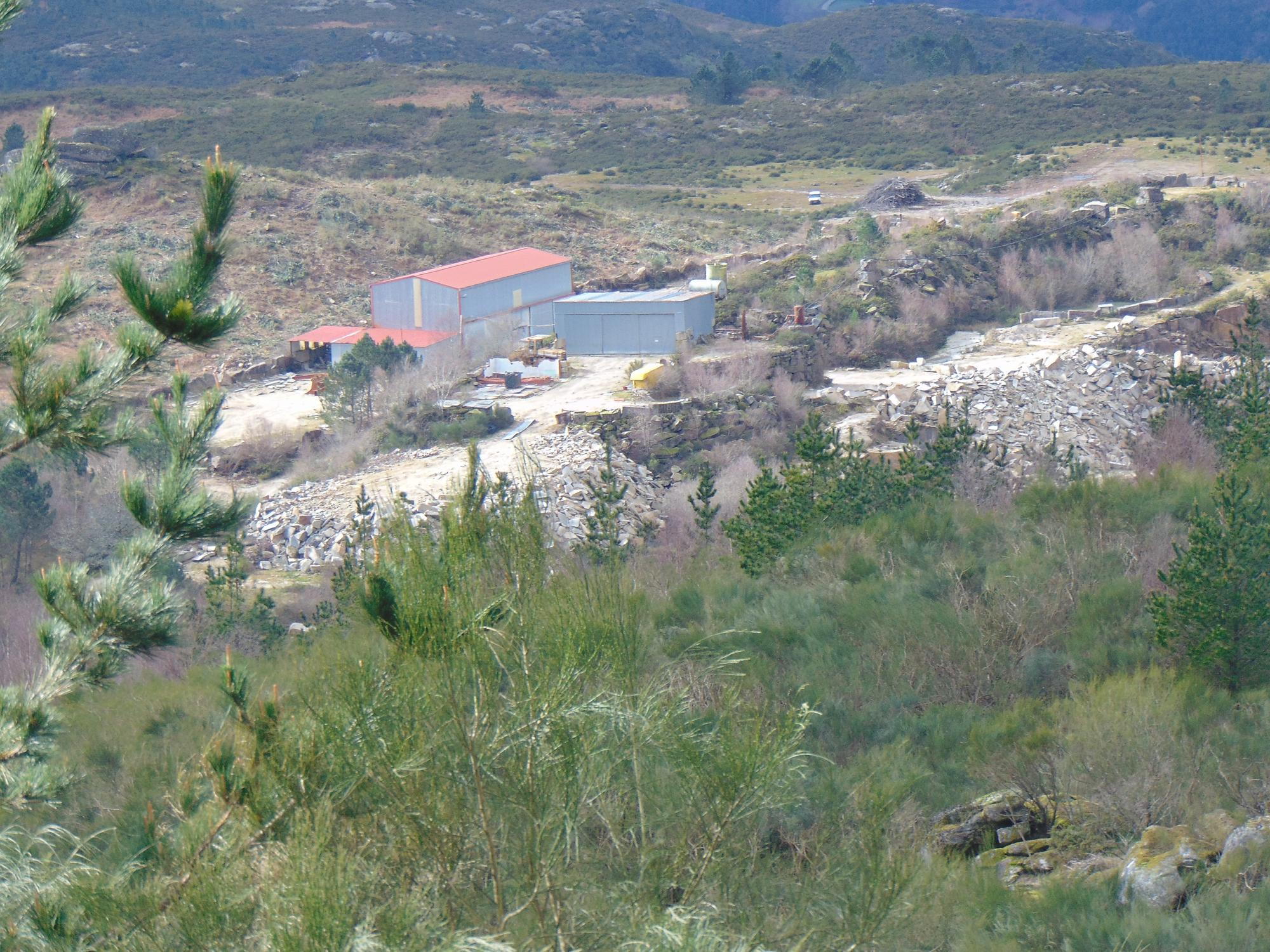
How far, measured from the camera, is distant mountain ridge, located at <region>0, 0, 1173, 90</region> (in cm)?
7306

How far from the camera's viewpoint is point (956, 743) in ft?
19.7

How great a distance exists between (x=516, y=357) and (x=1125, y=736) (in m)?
19.2

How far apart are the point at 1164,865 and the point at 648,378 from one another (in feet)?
55.7

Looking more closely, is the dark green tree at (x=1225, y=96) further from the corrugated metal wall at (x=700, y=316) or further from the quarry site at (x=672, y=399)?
the corrugated metal wall at (x=700, y=316)

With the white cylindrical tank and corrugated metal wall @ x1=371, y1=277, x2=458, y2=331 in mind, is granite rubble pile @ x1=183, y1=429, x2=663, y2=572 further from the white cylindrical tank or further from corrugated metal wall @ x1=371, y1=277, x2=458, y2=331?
the white cylindrical tank

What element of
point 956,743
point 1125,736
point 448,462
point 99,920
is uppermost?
point 99,920

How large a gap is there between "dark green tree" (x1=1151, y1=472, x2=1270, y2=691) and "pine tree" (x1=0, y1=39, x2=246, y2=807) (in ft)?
16.5

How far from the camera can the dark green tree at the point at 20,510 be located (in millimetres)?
15750

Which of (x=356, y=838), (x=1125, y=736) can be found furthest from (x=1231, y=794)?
(x=356, y=838)

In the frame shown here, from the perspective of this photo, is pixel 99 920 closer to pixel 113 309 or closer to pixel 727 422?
pixel 727 422

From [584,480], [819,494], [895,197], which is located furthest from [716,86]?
[819,494]

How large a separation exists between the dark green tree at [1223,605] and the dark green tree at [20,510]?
14.4 meters

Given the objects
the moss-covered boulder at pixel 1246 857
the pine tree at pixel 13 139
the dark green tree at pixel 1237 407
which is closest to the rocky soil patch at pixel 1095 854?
the moss-covered boulder at pixel 1246 857

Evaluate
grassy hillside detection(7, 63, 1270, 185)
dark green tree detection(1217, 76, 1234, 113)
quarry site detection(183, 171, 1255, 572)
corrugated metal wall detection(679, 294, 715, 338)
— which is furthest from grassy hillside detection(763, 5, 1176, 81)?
quarry site detection(183, 171, 1255, 572)
